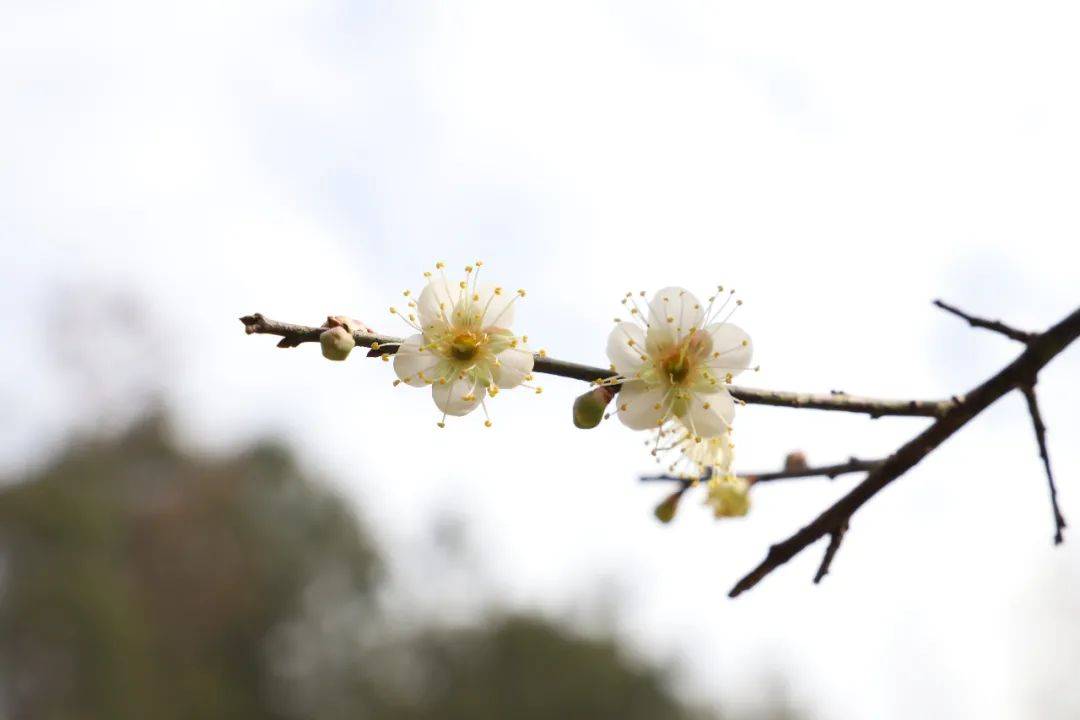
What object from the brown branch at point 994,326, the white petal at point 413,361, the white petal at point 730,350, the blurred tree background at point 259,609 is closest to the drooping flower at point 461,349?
the white petal at point 413,361

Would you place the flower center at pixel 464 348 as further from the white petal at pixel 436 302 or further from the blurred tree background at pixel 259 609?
the blurred tree background at pixel 259 609

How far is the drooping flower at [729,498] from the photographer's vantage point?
2.07 meters

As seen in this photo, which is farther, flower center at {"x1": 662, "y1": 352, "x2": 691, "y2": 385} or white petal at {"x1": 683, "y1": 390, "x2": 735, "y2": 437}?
flower center at {"x1": 662, "y1": 352, "x2": 691, "y2": 385}

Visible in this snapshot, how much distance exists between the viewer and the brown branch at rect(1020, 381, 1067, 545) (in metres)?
1.23

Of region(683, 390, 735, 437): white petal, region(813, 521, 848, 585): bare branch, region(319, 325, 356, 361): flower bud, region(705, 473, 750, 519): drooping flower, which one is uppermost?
region(705, 473, 750, 519): drooping flower

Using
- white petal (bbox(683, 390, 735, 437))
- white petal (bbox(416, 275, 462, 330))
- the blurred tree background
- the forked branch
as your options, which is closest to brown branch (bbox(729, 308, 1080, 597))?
the forked branch

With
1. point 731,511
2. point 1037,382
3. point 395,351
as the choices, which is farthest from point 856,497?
point 731,511

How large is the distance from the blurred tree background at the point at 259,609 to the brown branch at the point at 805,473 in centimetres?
1624

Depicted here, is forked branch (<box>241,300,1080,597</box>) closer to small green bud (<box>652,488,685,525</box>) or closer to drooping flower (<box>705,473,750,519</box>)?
drooping flower (<box>705,473,750,519</box>)

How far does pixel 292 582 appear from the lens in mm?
19484

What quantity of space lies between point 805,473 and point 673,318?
0.42 m

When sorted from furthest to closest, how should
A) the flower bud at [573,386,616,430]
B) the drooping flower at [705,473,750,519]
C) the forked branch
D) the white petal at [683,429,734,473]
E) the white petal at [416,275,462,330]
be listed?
the drooping flower at [705,473,750,519]
the white petal at [683,429,734,473]
the white petal at [416,275,462,330]
the flower bud at [573,386,616,430]
the forked branch

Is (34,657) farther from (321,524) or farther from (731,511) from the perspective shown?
(731,511)

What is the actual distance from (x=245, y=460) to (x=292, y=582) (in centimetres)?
273
